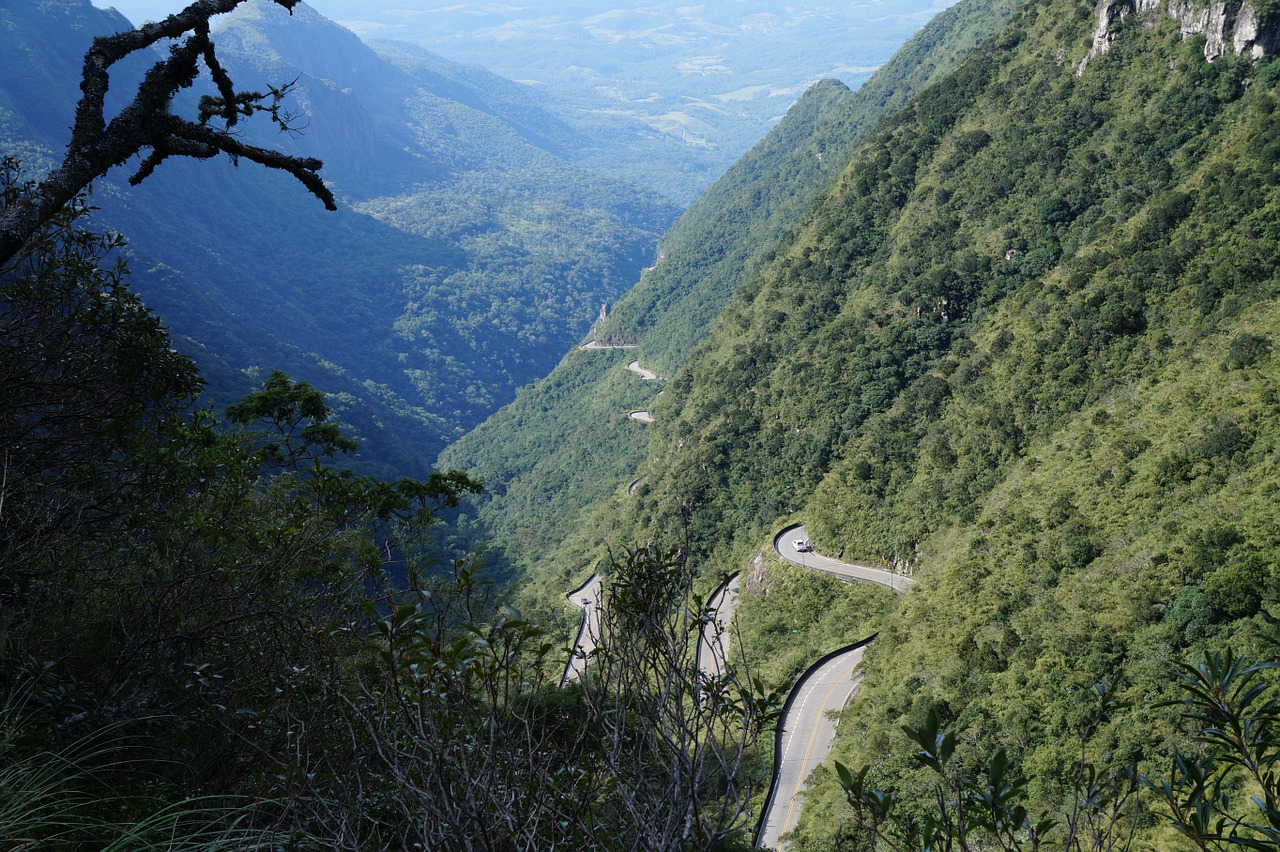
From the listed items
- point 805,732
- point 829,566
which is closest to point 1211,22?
point 829,566

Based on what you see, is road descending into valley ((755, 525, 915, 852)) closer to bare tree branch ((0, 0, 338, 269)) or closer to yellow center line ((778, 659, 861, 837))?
yellow center line ((778, 659, 861, 837))

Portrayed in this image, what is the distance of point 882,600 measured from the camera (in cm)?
3559

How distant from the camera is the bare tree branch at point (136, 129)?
403cm

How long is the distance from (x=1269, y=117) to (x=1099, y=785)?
147 ft

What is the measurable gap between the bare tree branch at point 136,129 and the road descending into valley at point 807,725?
19.4m

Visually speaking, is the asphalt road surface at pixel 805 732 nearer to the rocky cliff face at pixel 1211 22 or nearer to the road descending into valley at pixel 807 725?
the road descending into valley at pixel 807 725

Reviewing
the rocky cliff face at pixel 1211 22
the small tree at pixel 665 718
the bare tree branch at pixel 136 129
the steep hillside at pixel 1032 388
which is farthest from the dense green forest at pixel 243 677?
the rocky cliff face at pixel 1211 22

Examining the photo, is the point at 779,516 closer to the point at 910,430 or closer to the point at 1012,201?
the point at 910,430

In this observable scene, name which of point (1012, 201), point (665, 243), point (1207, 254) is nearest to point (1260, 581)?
point (1207, 254)

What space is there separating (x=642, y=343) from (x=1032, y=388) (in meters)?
77.4

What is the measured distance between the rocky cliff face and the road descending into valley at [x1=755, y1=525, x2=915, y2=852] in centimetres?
3090

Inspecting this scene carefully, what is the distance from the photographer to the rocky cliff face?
39625 mm

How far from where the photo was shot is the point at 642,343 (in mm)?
111875

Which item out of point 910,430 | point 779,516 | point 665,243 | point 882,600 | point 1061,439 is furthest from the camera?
point 665,243
